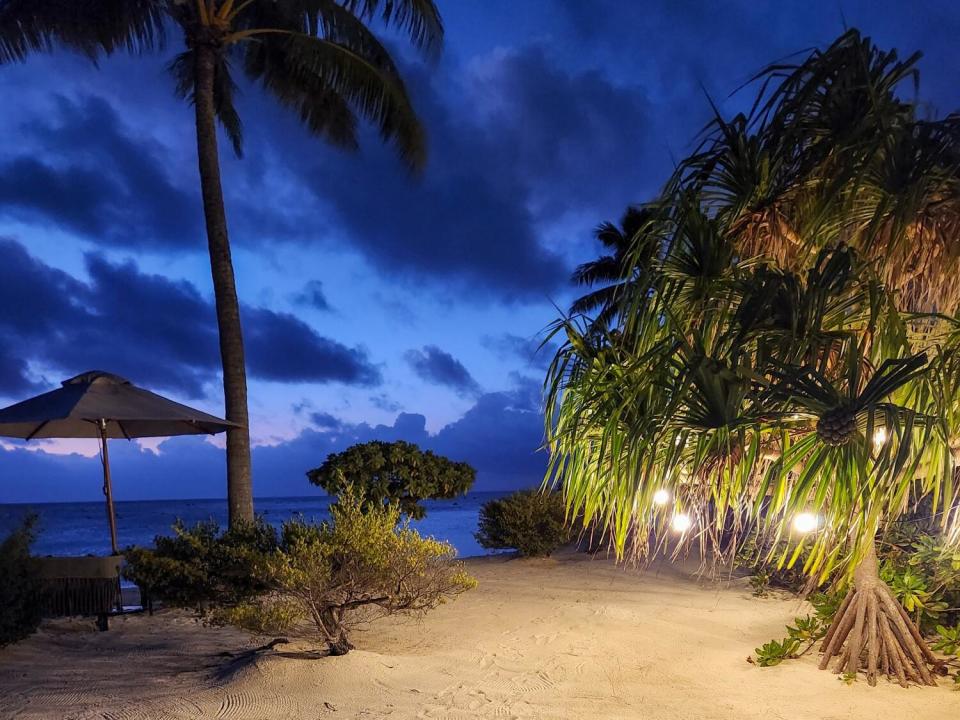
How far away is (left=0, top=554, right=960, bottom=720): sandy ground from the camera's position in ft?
15.6

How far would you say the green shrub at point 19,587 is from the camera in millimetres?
6078

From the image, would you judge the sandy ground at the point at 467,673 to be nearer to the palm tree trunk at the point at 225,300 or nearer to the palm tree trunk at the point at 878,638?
the palm tree trunk at the point at 878,638

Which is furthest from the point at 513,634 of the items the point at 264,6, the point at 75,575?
the point at 264,6

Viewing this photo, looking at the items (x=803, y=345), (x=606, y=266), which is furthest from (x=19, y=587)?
(x=606, y=266)

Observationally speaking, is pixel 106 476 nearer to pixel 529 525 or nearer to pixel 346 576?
pixel 346 576

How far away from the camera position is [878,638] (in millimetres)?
5270

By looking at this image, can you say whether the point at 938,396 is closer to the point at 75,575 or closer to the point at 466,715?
the point at 466,715

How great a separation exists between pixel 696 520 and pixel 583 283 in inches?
833

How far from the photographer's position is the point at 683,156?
5.20 meters

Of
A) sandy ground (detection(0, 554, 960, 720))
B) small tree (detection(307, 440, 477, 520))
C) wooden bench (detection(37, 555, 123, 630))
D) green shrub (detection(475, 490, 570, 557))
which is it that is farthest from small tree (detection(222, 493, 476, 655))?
green shrub (detection(475, 490, 570, 557))

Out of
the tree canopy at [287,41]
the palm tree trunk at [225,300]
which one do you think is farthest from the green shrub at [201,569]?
the tree canopy at [287,41]

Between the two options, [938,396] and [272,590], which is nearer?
[938,396]

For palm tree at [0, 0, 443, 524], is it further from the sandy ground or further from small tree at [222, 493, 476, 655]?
small tree at [222, 493, 476, 655]

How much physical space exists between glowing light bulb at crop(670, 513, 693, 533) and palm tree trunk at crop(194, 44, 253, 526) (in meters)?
5.75
